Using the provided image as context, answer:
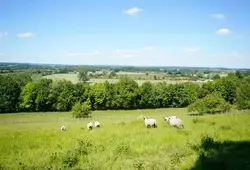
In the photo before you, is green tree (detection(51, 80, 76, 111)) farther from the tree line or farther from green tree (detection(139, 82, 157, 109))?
green tree (detection(139, 82, 157, 109))

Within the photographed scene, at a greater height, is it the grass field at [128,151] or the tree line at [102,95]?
the grass field at [128,151]

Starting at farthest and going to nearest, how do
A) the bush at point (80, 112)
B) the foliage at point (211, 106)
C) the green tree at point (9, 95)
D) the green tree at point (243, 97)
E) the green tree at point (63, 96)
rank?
the green tree at point (63, 96) < the green tree at point (9, 95) < the green tree at point (243, 97) < the bush at point (80, 112) < the foliage at point (211, 106)

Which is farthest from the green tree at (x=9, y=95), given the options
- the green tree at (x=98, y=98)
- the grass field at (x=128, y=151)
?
the grass field at (x=128, y=151)

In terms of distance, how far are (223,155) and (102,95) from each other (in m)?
75.5

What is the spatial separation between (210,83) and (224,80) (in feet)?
17.7

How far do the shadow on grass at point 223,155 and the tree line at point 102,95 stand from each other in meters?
64.3

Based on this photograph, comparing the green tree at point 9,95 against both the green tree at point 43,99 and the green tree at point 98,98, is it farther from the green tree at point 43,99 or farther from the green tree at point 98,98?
the green tree at point 98,98

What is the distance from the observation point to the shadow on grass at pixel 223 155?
1280cm

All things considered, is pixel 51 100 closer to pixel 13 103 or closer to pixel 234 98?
pixel 13 103

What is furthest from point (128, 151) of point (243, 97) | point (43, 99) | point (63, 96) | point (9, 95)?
point (9, 95)

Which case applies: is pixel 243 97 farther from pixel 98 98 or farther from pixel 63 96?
pixel 63 96

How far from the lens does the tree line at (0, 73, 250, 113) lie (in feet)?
273

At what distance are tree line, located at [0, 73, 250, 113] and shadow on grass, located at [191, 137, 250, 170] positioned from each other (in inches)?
2530

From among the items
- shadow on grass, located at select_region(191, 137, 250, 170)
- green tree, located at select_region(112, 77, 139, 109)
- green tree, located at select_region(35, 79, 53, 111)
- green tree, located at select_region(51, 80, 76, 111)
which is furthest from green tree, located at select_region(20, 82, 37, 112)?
shadow on grass, located at select_region(191, 137, 250, 170)
